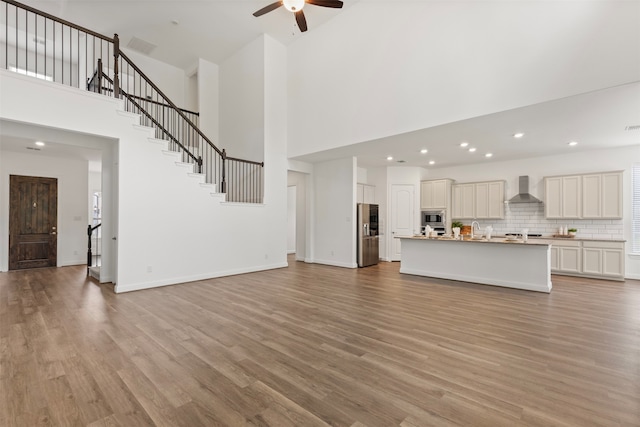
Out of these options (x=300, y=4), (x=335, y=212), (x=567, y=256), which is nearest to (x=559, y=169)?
(x=567, y=256)

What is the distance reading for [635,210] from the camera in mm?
6418

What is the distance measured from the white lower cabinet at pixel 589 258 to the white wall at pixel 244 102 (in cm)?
743

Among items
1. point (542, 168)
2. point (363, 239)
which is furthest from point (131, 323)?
point (542, 168)

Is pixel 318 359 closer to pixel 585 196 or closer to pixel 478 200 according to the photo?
pixel 478 200

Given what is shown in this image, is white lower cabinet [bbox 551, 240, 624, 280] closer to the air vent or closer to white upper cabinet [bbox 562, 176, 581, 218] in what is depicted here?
white upper cabinet [bbox 562, 176, 581, 218]

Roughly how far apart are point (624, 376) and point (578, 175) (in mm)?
6171

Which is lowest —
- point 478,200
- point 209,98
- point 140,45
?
point 478,200

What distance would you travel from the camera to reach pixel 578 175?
6801 mm

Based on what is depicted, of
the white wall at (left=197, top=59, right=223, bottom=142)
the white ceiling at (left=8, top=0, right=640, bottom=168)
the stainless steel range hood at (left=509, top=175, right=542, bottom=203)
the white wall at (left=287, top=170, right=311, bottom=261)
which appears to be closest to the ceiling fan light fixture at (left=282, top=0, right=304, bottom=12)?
the white ceiling at (left=8, top=0, right=640, bottom=168)

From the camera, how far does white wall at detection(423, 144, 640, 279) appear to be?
6.41 m

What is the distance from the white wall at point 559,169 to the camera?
21.0ft

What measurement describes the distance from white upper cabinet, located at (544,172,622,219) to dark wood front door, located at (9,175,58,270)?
1274 cm

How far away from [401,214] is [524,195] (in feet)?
10.4

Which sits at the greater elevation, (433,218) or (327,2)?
(327,2)
